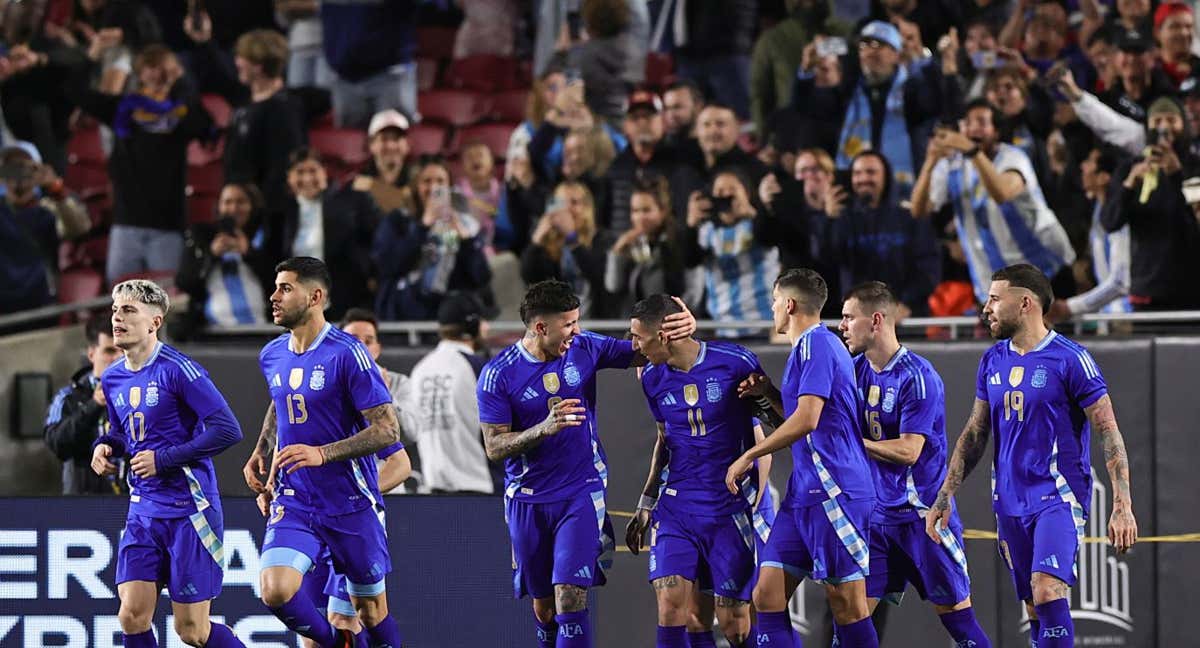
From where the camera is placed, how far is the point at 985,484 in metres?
11.9

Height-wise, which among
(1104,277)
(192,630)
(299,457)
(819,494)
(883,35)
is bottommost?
(192,630)

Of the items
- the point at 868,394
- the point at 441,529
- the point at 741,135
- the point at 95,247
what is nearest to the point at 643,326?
the point at 868,394

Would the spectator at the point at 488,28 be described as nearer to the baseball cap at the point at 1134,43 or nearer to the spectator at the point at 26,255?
the spectator at the point at 26,255

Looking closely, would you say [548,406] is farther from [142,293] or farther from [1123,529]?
[1123,529]

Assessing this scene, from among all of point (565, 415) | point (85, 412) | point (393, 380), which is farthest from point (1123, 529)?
point (85, 412)

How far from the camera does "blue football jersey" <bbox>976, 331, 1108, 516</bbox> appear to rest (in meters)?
8.81

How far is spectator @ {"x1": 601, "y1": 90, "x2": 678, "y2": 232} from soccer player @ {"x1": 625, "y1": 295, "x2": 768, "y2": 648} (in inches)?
169

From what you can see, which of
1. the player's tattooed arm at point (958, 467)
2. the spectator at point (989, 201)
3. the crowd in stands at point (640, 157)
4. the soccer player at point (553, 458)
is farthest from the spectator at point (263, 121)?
the player's tattooed arm at point (958, 467)

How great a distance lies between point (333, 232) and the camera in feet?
Answer: 43.4

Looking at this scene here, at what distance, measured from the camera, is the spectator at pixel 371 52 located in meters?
14.9

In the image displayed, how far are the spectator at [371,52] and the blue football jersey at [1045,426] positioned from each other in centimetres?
749

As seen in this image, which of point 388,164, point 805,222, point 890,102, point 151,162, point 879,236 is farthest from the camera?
point 151,162

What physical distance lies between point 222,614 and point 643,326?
10.8 ft

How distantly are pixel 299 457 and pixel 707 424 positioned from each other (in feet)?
6.90
